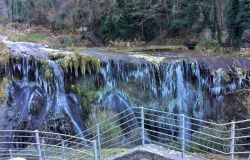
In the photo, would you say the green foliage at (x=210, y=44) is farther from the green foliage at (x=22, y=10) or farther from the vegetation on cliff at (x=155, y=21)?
the green foliage at (x=22, y=10)

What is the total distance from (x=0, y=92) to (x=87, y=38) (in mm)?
11505

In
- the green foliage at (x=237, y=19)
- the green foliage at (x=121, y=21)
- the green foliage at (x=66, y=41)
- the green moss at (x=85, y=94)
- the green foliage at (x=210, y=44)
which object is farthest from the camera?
the green foliage at (x=66, y=41)

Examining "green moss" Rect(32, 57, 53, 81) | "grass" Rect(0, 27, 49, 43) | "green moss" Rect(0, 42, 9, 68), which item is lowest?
"green moss" Rect(32, 57, 53, 81)

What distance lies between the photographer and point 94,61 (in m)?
16.3

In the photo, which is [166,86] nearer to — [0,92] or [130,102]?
[130,102]

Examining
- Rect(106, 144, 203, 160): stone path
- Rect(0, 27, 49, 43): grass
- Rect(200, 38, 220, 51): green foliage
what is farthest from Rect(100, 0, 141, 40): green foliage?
Rect(106, 144, 203, 160): stone path

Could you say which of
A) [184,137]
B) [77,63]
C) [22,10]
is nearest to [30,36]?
[22,10]

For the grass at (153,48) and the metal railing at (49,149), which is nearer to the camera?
the metal railing at (49,149)

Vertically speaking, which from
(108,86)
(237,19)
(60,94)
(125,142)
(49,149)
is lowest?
(125,142)

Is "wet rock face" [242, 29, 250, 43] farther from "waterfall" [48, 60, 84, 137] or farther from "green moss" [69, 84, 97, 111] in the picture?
"waterfall" [48, 60, 84, 137]

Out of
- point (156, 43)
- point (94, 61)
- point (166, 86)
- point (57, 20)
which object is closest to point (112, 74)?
point (94, 61)

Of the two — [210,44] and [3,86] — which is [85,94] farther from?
[210,44]

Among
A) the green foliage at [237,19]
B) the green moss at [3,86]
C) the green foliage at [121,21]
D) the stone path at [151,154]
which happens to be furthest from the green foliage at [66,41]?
the stone path at [151,154]

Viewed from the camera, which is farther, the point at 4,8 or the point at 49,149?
the point at 4,8
